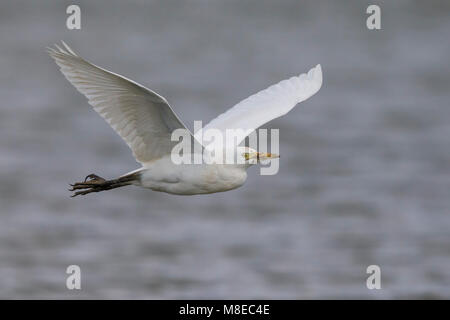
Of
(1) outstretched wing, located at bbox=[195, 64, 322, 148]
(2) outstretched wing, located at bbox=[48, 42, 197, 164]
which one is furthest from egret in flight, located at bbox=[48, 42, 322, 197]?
(1) outstretched wing, located at bbox=[195, 64, 322, 148]

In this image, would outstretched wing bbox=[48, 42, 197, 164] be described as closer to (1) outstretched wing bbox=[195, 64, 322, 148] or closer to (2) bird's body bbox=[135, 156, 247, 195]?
(2) bird's body bbox=[135, 156, 247, 195]

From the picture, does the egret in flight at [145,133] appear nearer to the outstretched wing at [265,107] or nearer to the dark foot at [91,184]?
the dark foot at [91,184]

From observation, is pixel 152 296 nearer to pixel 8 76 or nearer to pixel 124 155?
pixel 124 155

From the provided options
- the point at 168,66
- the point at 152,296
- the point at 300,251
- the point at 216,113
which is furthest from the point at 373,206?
the point at 168,66

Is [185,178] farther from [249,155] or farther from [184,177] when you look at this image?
[249,155]

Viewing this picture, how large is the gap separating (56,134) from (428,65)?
30.9 ft

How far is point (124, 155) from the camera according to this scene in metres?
19.0

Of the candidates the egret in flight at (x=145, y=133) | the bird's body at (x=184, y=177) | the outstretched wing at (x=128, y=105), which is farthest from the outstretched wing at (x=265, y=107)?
the outstretched wing at (x=128, y=105)

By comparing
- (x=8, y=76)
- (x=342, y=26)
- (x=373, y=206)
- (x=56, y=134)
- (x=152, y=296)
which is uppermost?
(x=342, y=26)

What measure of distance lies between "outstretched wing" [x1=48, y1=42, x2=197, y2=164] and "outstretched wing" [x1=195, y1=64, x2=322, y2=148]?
1.15m

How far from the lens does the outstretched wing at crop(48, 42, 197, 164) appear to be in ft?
29.8

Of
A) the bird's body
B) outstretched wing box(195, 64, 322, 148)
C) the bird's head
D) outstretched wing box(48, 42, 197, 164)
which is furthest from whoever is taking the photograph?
outstretched wing box(195, 64, 322, 148)

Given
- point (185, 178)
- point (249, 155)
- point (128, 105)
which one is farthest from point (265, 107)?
point (128, 105)

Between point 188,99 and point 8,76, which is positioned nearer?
point 188,99
